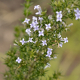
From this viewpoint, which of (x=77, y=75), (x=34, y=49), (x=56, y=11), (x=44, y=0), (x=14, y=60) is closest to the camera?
(x=56, y=11)

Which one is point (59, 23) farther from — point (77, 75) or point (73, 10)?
point (77, 75)

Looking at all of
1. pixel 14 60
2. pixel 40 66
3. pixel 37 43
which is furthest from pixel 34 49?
pixel 14 60

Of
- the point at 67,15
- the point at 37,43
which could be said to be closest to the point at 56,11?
the point at 67,15

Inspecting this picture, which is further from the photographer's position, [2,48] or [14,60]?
[2,48]

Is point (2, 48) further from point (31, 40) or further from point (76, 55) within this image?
point (31, 40)

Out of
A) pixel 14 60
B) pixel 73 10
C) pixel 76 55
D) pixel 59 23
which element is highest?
pixel 76 55

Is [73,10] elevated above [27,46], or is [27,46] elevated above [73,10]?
[73,10]

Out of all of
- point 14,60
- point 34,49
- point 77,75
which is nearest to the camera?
point 34,49

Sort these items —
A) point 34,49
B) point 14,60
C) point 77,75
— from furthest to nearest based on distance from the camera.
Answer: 1. point 77,75
2. point 14,60
3. point 34,49

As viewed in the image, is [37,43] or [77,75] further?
[77,75]
